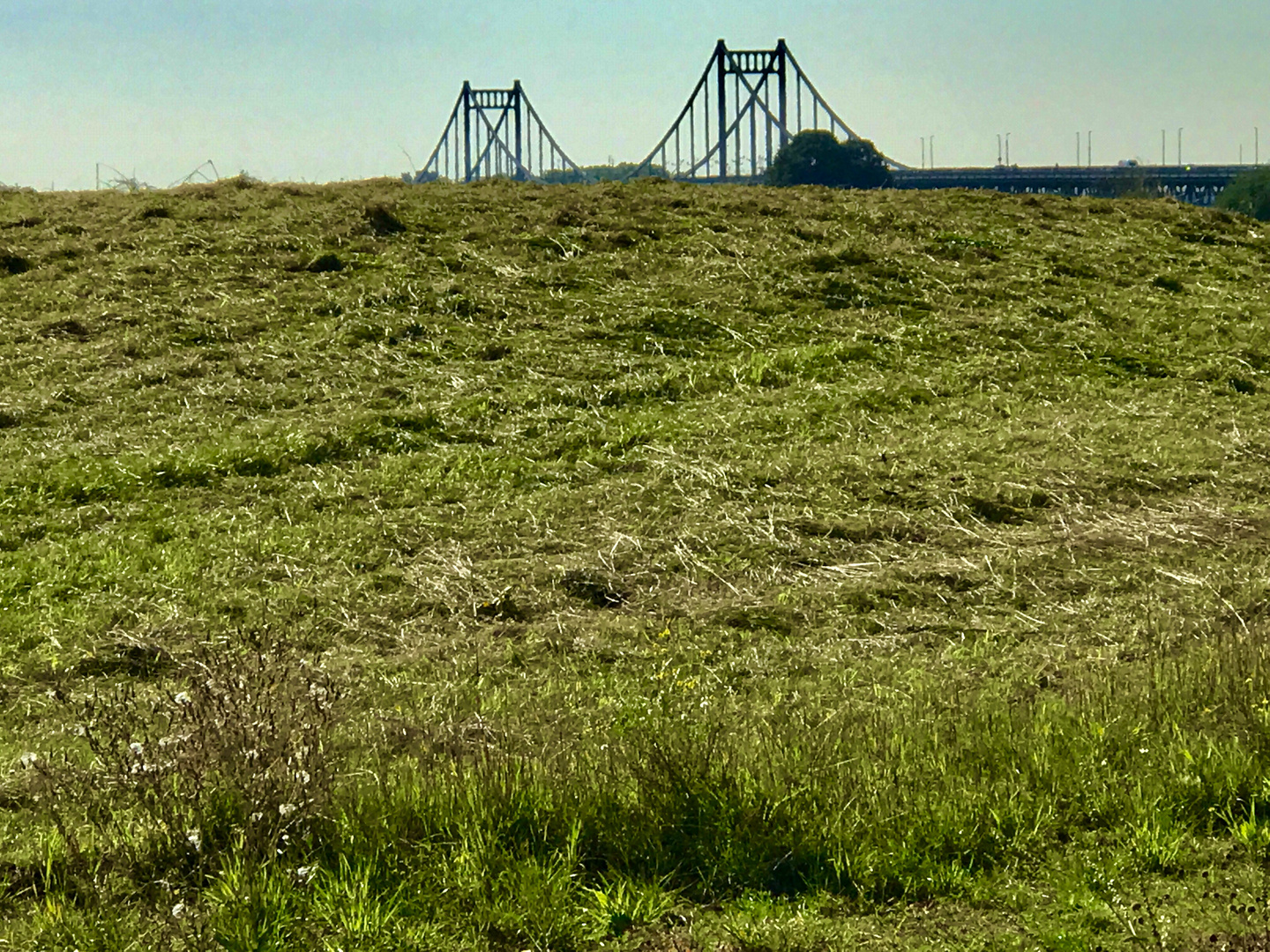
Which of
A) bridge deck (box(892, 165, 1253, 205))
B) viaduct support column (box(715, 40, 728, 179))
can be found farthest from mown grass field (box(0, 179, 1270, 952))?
bridge deck (box(892, 165, 1253, 205))

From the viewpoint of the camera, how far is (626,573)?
992cm

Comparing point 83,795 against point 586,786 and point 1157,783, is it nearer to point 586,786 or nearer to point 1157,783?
point 586,786

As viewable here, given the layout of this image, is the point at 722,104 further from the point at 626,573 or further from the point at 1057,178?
the point at 626,573

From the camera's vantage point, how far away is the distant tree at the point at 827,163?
69.6 m

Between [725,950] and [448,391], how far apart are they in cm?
1143

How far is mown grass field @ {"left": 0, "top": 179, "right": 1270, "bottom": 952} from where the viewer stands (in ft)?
15.3

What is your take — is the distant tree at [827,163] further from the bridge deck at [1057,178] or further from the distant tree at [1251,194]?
the distant tree at [1251,194]

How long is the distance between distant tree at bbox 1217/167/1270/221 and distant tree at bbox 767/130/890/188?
1994 centimetres

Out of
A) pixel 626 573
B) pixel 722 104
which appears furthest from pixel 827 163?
pixel 626 573

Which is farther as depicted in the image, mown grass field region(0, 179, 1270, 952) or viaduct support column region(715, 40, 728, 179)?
viaduct support column region(715, 40, 728, 179)

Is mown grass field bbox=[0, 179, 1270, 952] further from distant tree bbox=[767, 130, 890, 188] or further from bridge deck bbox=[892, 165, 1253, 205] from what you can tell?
bridge deck bbox=[892, 165, 1253, 205]

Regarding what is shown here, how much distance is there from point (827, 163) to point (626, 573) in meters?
66.1

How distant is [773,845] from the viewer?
481 centimetres

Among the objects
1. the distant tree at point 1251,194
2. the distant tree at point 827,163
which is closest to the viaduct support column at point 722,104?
the distant tree at point 827,163
